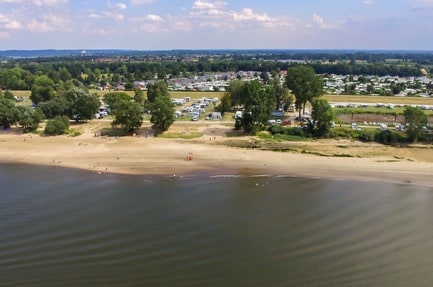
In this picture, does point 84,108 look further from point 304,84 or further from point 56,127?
point 304,84

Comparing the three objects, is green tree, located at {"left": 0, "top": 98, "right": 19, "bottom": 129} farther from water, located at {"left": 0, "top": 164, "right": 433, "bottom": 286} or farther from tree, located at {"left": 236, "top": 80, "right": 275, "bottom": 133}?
tree, located at {"left": 236, "top": 80, "right": 275, "bottom": 133}

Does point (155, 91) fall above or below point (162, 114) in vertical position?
above

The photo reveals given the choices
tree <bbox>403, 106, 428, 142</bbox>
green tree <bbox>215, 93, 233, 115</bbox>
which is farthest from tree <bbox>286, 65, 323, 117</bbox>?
tree <bbox>403, 106, 428, 142</bbox>

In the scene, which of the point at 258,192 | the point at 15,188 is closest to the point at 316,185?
the point at 258,192

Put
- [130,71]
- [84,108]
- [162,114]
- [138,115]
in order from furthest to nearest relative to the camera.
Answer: [130,71] < [84,108] < [162,114] < [138,115]

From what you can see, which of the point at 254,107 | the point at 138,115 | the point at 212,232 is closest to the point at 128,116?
the point at 138,115

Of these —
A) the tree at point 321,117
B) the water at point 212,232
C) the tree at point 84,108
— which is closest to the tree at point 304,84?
the tree at point 321,117

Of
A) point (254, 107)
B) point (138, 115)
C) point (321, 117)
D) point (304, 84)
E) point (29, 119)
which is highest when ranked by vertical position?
point (304, 84)

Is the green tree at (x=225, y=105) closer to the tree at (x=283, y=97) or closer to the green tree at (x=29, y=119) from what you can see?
the tree at (x=283, y=97)
